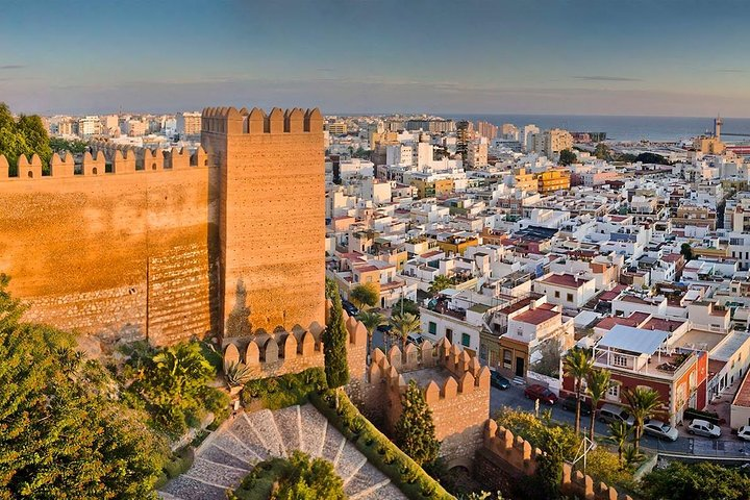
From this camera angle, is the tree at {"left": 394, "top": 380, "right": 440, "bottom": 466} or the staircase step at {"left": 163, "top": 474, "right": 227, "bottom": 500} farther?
the tree at {"left": 394, "top": 380, "right": 440, "bottom": 466}

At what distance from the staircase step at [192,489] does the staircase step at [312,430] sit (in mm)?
1954

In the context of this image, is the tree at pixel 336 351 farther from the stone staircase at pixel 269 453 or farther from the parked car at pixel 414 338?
the parked car at pixel 414 338

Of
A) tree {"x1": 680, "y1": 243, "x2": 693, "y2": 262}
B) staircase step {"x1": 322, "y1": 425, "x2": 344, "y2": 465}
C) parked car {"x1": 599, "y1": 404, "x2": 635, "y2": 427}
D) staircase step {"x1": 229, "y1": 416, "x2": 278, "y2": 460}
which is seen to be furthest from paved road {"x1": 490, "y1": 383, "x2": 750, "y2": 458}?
tree {"x1": 680, "y1": 243, "x2": 693, "y2": 262}

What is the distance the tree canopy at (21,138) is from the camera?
15.8 m

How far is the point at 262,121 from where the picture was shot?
48.3ft

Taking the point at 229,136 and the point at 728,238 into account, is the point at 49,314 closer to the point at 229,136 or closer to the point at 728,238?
the point at 229,136

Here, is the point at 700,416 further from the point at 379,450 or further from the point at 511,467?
the point at 379,450

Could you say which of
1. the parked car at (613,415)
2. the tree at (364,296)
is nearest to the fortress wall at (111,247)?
the parked car at (613,415)

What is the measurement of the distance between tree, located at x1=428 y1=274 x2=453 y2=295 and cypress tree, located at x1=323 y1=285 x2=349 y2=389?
739 inches

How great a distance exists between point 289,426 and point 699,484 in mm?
8144

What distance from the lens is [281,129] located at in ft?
49.0

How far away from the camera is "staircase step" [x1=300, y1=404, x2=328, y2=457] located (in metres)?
13.1

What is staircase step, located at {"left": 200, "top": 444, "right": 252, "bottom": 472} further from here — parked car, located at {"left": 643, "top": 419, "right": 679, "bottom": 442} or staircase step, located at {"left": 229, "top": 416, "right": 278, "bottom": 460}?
parked car, located at {"left": 643, "top": 419, "right": 679, "bottom": 442}

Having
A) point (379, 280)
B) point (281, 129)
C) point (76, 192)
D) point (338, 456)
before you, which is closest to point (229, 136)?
point (281, 129)
